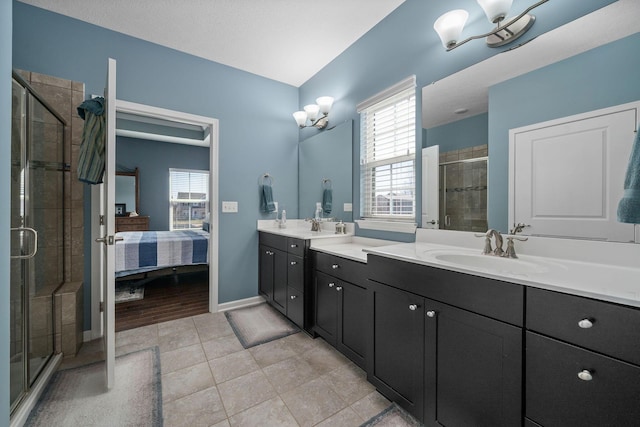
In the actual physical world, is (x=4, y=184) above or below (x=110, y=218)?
above

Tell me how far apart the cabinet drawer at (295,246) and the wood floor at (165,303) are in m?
1.32

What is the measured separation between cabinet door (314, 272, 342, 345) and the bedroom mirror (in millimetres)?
5197

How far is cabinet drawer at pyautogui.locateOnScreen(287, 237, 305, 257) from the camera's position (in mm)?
2147

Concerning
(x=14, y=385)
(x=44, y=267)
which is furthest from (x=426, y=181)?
(x=44, y=267)

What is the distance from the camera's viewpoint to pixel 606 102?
3.49 ft

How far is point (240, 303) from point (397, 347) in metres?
2.06

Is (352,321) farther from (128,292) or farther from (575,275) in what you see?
(128,292)

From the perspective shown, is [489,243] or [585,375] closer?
[585,375]

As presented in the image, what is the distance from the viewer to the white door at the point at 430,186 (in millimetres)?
1725

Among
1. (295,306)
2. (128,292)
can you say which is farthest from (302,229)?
(128,292)

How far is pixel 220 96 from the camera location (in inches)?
110

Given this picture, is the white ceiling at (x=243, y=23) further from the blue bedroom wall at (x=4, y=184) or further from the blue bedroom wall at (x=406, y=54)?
the blue bedroom wall at (x=4, y=184)

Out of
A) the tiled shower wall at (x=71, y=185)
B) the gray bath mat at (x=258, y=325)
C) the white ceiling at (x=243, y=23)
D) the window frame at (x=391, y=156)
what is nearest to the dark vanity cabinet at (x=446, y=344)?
the window frame at (x=391, y=156)

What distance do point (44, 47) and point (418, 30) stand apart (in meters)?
2.96
